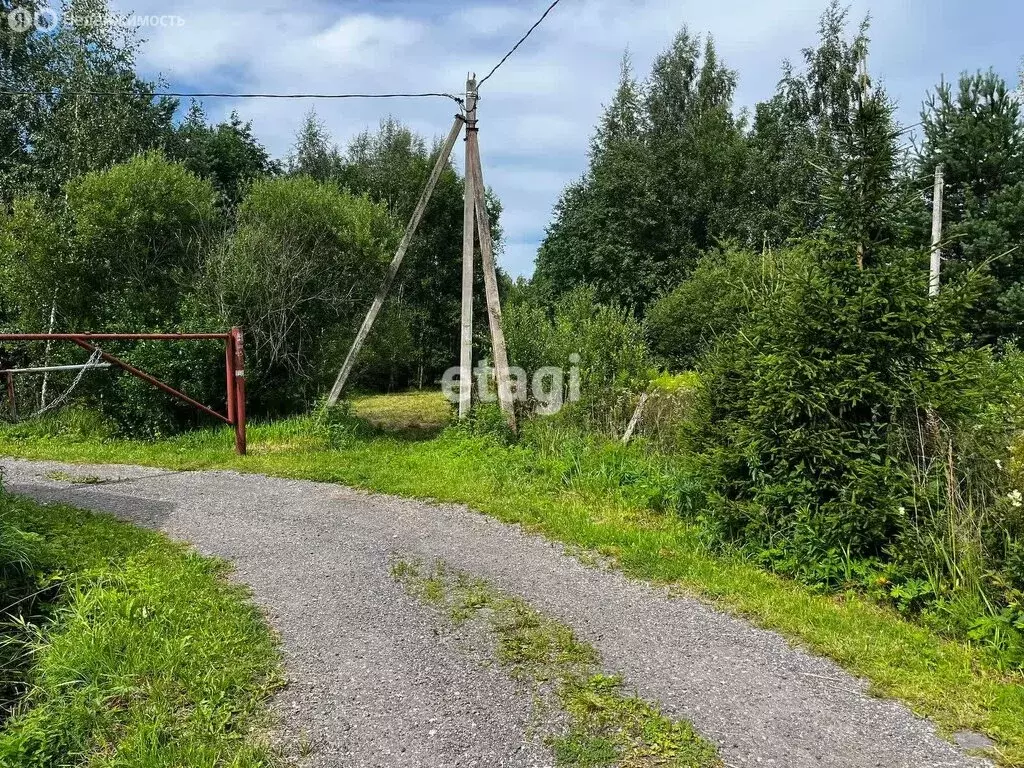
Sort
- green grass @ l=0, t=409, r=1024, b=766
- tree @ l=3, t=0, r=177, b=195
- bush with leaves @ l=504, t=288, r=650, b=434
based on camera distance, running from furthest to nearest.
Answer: tree @ l=3, t=0, r=177, b=195 → bush with leaves @ l=504, t=288, r=650, b=434 → green grass @ l=0, t=409, r=1024, b=766

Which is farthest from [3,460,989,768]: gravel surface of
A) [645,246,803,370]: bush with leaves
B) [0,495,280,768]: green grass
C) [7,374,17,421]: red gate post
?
[645,246,803,370]: bush with leaves

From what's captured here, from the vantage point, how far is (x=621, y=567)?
4.88m

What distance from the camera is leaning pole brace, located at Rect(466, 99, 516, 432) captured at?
30.9 ft

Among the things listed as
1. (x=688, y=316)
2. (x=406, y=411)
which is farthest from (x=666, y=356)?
(x=406, y=411)

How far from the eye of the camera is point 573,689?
10.4ft

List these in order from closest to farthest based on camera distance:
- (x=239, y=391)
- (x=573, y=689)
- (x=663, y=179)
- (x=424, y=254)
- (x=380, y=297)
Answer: (x=573, y=689)
(x=239, y=391)
(x=380, y=297)
(x=424, y=254)
(x=663, y=179)

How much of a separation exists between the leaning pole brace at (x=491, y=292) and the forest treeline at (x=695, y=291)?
2.80 feet

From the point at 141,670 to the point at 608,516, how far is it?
3.95m

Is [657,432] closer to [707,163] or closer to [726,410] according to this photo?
[726,410]

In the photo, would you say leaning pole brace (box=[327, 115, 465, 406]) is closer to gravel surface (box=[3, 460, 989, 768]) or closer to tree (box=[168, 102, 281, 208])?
gravel surface (box=[3, 460, 989, 768])

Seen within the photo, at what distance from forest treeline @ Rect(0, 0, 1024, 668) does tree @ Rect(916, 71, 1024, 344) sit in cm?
8

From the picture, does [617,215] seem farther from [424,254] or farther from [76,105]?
[76,105]

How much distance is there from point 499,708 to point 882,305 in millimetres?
3767

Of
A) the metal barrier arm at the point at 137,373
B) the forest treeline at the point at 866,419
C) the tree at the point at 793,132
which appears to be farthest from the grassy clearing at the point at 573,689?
the tree at the point at 793,132
